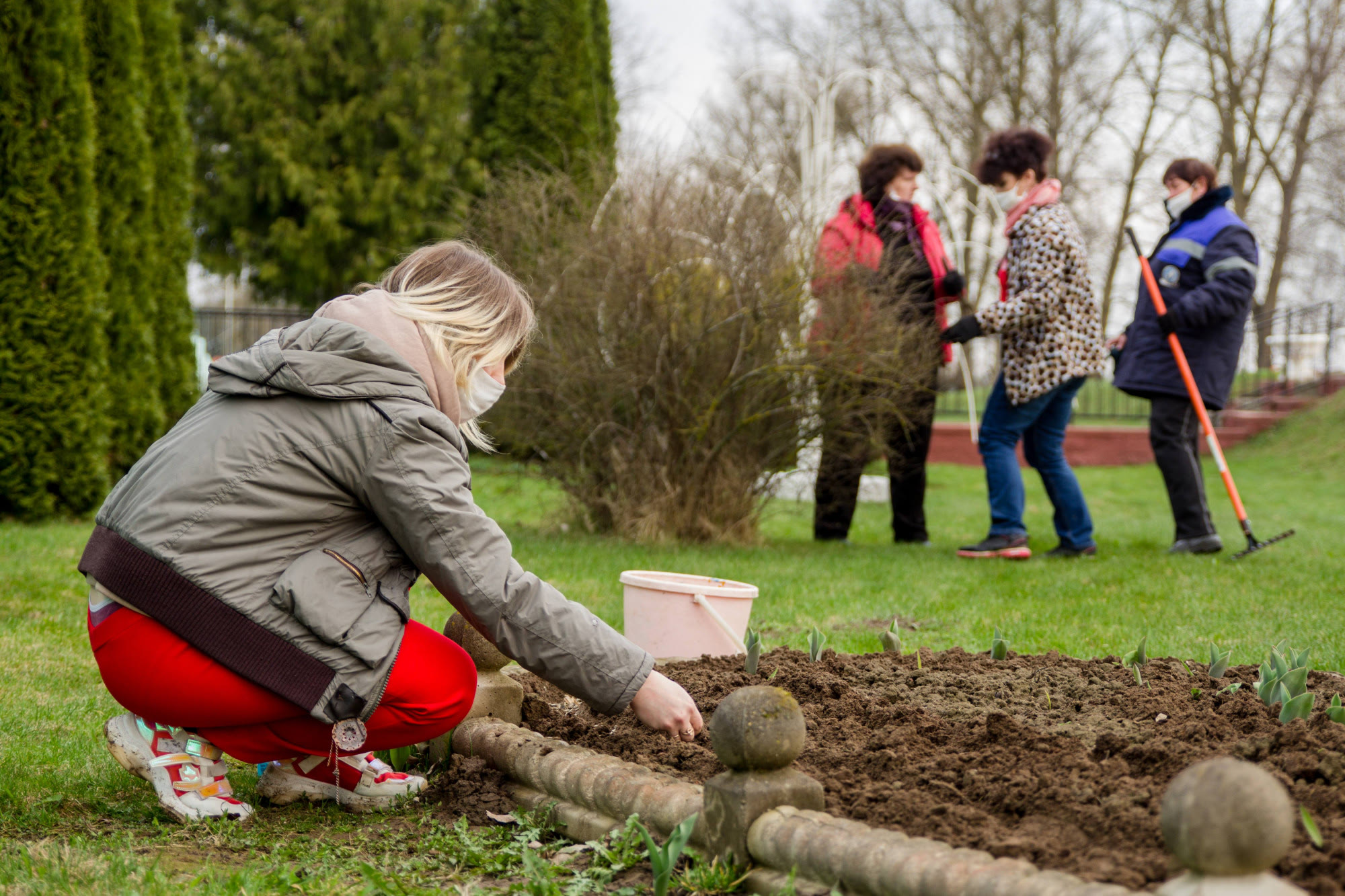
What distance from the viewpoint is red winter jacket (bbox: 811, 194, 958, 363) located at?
20.1 ft

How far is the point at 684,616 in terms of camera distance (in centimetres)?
327

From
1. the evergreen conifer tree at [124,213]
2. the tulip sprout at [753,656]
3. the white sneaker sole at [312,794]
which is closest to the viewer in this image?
the white sneaker sole at [312,794]

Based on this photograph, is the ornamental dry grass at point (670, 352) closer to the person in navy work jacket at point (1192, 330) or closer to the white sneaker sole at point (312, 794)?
the person in navy work jacket at point (1192, 330)

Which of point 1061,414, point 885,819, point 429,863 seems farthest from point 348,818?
point 1061,414

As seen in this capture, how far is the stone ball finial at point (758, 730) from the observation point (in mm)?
1885

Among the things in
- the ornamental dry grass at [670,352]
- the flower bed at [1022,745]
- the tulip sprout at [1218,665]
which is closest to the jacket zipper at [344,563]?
the flower bed at [1022,745]

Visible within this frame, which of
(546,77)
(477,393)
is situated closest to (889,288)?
(477,393)

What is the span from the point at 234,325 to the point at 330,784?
→ 62.6 ft

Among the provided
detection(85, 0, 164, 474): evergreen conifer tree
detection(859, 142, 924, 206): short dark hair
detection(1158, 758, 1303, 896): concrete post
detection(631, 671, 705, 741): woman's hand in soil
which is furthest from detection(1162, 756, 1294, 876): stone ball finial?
detection(85, 0, 164, 474): evergreen conifer tree

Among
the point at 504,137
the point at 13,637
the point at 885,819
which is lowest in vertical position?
the point at 13,637

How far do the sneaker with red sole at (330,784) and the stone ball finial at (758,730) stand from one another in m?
0.98

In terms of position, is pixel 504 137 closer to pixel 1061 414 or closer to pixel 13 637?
Result: pixel 1061 414

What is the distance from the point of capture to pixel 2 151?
7098 mm

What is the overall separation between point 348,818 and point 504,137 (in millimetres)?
13086
